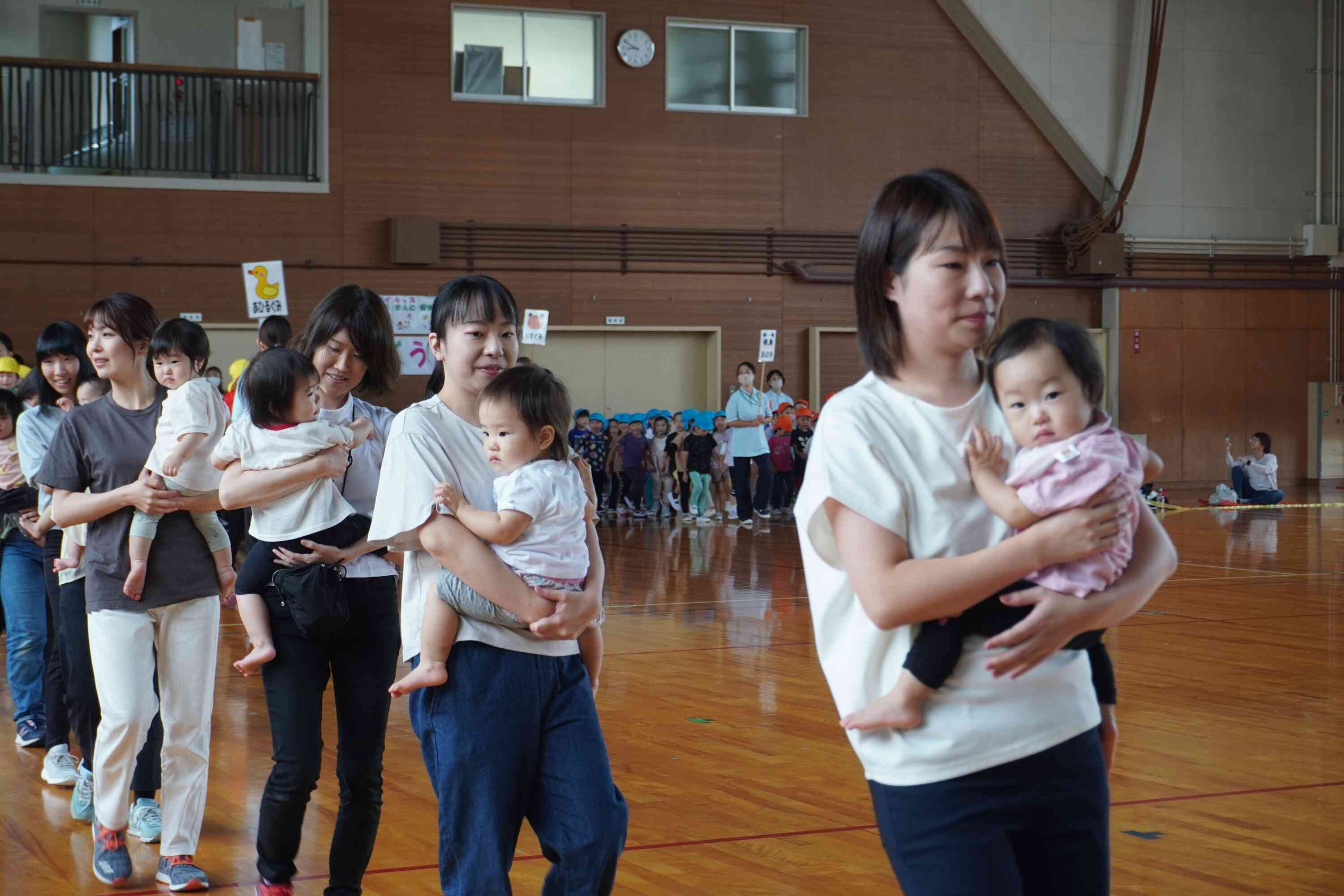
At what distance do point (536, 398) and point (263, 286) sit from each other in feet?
37.3

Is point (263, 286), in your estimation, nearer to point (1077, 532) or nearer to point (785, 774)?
point (785, 774)

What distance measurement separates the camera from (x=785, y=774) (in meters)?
5.40

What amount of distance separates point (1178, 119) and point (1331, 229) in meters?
3.21

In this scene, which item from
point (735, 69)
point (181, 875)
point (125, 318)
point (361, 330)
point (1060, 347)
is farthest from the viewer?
point (735, 69)

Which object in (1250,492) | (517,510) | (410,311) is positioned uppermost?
(410,311)

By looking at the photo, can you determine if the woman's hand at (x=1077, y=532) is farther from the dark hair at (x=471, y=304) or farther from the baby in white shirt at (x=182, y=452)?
the baby in white shirt at (x=182, y=452)

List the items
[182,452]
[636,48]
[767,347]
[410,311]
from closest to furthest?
A: [182,452] → [410,311] → [767,347] → [636,48]

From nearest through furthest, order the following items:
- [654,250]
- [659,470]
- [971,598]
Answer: [971,598] → [659,470] → [654,250]

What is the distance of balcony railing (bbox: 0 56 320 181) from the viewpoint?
58.3 ft

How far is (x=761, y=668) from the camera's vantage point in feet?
25.2

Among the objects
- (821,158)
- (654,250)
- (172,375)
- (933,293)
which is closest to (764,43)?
(821,158)

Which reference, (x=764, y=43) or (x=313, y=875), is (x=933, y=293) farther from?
(x=764, y=43)

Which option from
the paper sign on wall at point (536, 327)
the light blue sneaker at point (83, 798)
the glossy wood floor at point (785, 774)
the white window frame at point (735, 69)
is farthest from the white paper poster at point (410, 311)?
the light blue sneaker at point (83, 798)

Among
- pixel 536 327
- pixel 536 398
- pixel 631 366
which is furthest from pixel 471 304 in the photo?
pixel 631 366
